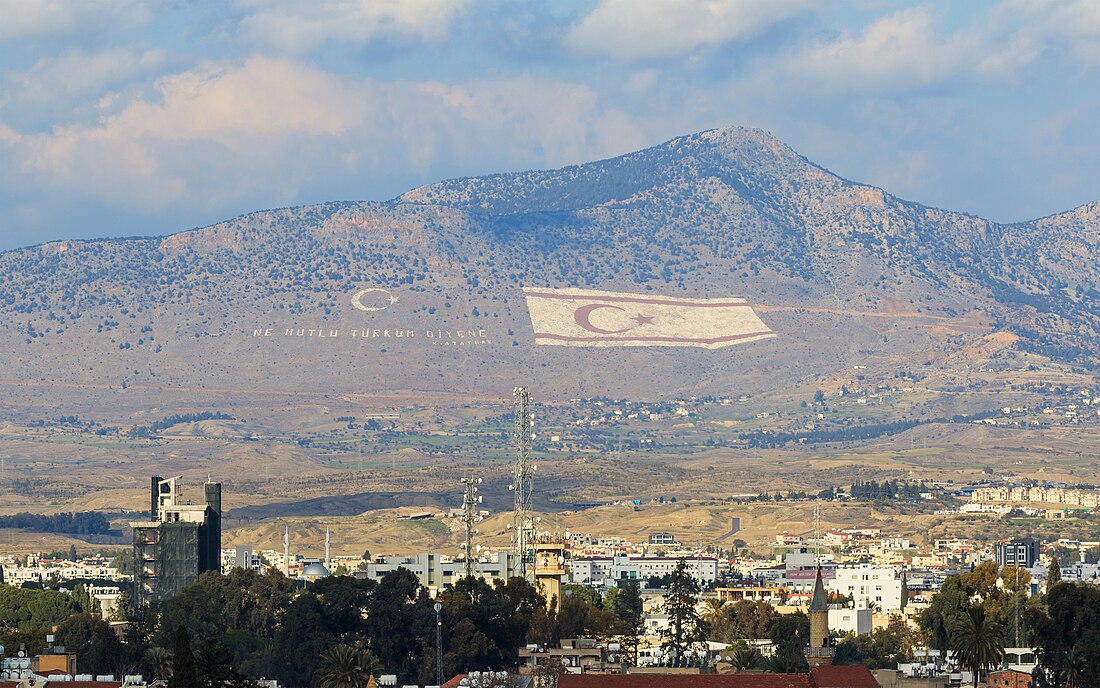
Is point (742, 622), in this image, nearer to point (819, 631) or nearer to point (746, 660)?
point (819, 631)

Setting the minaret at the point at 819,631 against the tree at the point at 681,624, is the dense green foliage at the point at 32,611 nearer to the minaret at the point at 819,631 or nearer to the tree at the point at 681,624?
the tree at the point at 681,624

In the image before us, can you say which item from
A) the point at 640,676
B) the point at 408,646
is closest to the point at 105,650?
the point at 408,646

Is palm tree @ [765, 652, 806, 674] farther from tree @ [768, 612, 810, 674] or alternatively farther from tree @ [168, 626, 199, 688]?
tree @ [168, 626, 199, 688]

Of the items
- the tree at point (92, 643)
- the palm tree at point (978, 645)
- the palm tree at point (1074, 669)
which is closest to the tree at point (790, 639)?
the palm tree at point (978, 645)

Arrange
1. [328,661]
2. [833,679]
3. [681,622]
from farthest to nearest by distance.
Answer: [681,622] < [328,661] < [833,679]

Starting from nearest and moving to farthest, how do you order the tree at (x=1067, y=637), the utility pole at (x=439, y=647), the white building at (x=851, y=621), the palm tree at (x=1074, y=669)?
the palm tree at (x=1074, y=669), the tree at (x=1067, y=637), the utility pole at (x=439, y=647), the white building at (x=851, y=621)

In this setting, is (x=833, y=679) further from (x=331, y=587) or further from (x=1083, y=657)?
(x=331, y=587)

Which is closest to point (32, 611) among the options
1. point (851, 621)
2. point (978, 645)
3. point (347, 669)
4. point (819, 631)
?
point (819, 631)
